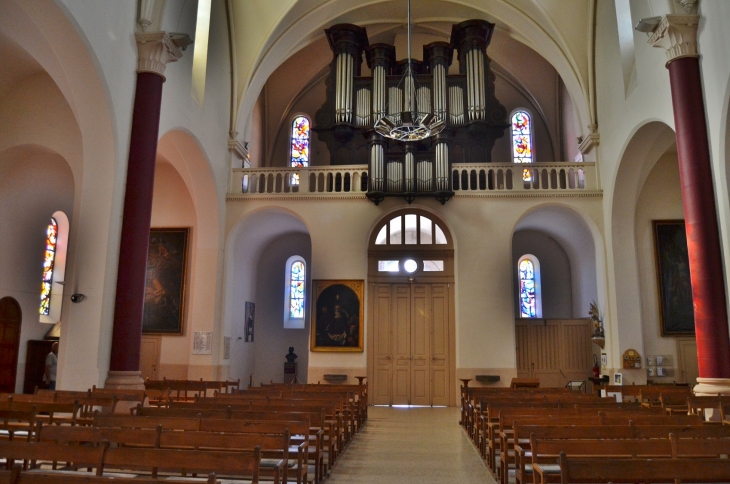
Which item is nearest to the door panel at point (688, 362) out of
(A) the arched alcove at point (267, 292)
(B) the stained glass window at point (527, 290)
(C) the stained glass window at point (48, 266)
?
(B) the stained glass window at point (527, 290)

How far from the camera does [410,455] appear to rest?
8.50 metres

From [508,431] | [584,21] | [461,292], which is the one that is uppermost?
[584,21]

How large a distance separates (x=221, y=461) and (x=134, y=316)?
666 centimetres

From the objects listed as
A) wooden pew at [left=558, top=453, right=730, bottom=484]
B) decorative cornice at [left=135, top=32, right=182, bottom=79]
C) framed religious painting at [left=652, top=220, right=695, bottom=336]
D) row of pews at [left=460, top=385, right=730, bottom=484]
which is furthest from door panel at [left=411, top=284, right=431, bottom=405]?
wooden pew at [left=558, top=453, right=730, bottom=484]

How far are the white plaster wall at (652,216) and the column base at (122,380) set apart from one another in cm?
1152

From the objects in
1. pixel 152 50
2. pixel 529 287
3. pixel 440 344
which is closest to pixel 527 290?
pixel 529 287

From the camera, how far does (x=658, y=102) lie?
11602 mm

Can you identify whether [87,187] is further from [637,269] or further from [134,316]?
[637,269]

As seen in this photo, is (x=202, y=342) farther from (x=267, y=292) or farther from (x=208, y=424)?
(x=208, y=424)

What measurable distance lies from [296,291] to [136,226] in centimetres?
971

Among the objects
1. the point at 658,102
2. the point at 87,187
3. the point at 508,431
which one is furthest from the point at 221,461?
the point at 658,102

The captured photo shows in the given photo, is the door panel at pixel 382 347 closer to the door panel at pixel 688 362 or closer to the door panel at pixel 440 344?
the door panel at pixel 440 344

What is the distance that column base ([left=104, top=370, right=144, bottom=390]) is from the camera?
9.67 m

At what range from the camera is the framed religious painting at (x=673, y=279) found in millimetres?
14602
